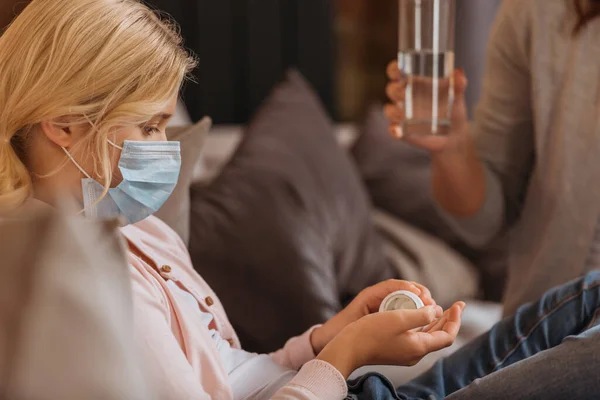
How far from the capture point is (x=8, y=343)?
2.12 feet

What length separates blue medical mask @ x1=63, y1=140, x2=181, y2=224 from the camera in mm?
876

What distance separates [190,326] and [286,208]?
0.76 m

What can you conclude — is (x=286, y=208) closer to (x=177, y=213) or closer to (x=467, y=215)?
(x=467, y=215)

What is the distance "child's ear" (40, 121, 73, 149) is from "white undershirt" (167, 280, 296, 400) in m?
0.19

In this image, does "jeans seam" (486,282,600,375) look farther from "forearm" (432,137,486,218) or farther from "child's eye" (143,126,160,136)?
"child's eye" (143,126,160,136)

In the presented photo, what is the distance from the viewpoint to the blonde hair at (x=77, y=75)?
0.84 m

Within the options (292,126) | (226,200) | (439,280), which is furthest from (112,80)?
(439,280)

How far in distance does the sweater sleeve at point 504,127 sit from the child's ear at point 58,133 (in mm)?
804

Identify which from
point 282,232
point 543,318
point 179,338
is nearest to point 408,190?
point 282,232

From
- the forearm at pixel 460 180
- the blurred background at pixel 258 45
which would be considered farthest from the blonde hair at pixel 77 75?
the blurred background at pixel 258 45

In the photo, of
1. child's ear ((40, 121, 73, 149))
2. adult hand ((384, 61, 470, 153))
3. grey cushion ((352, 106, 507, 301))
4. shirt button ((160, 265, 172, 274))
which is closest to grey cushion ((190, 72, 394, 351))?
grey cushion ((352, 106, 507, 301))

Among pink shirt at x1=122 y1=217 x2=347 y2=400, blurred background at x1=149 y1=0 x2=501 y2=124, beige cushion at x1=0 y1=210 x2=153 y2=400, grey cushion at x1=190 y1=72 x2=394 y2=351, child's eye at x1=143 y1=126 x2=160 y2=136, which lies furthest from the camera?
blurred background at x1=149 y1=0 x2=501 y2=124

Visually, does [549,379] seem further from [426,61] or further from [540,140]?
[540,140]

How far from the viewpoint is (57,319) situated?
0.65 m
